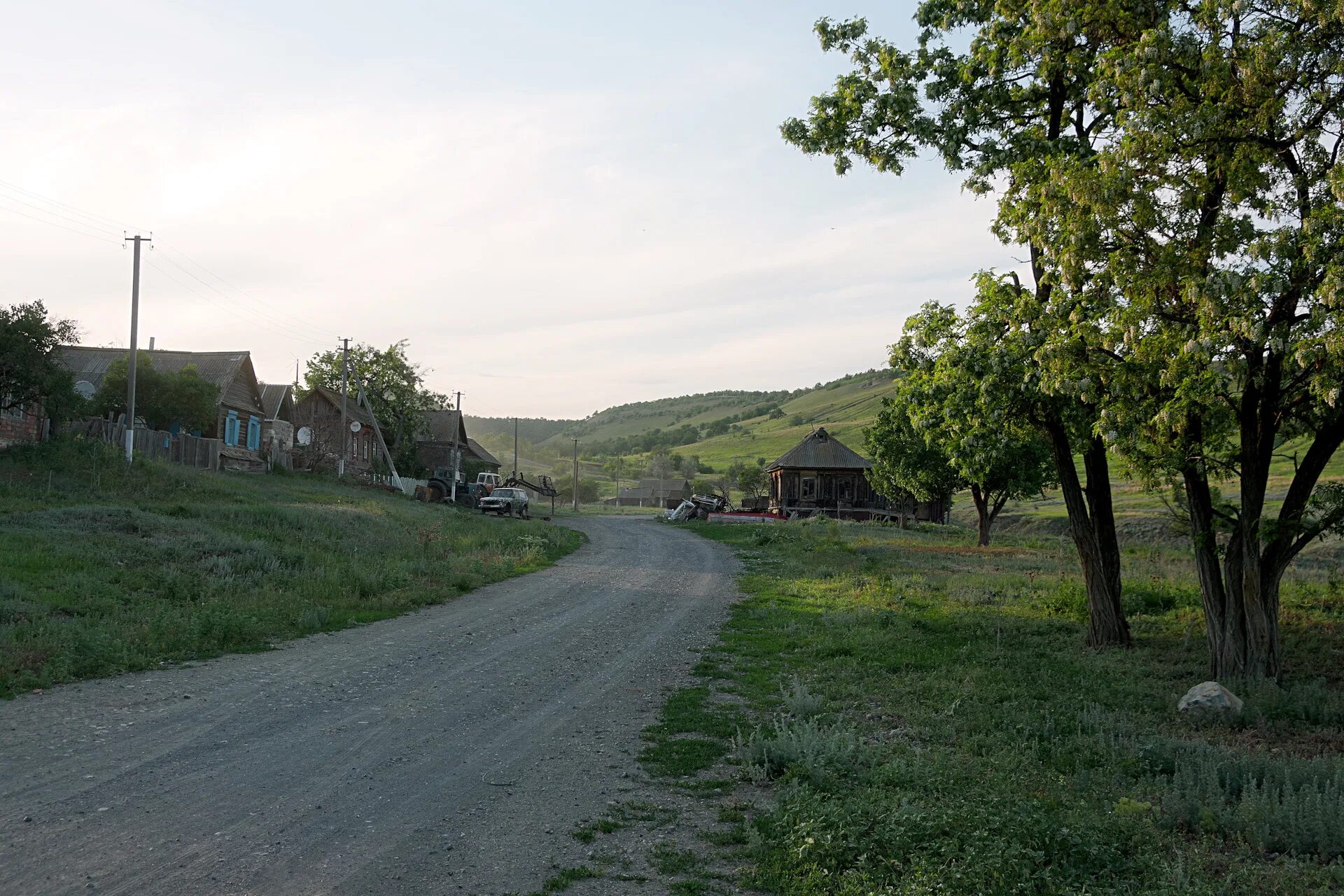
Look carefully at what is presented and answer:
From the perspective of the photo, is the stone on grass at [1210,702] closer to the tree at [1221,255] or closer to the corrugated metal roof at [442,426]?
the tree at [1221,255]

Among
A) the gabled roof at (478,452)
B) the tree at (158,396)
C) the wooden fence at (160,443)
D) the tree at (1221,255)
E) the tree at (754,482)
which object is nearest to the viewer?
the tree at (1221,255)

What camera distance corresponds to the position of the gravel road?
538 centimetres

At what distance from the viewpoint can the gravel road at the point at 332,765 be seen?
5.38 m

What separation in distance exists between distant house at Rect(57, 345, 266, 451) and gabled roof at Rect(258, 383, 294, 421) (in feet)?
11.6

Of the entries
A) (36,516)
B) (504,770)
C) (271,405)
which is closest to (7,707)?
(504,770)

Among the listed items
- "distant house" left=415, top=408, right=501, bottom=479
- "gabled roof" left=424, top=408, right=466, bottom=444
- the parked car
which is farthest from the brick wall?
"gabled roof" left=424, top=408, right=466, bottom=444

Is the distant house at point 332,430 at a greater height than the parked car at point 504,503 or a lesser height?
greater

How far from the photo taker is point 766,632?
1600cm

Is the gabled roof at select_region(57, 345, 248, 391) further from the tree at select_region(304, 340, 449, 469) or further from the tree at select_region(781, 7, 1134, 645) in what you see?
the tree at select_region(781, 7, 1134, 645)

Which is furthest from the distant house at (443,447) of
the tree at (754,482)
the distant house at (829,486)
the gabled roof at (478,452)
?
the tree at (754,482)

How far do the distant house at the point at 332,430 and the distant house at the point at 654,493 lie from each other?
52.9m

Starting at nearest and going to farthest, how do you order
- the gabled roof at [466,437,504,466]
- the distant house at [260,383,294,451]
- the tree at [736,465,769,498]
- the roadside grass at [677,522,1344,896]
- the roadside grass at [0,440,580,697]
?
the roadside grass at [677,522,1344,896] < the roadside grass at [0,440,580,697] < the distant house at [260,383,294,451] < the gabled roof at [466,437,504,466] < the tree at [736,465,769,498]

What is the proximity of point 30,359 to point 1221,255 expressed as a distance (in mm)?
31400

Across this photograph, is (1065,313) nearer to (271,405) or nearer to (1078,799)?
(1078,799)
